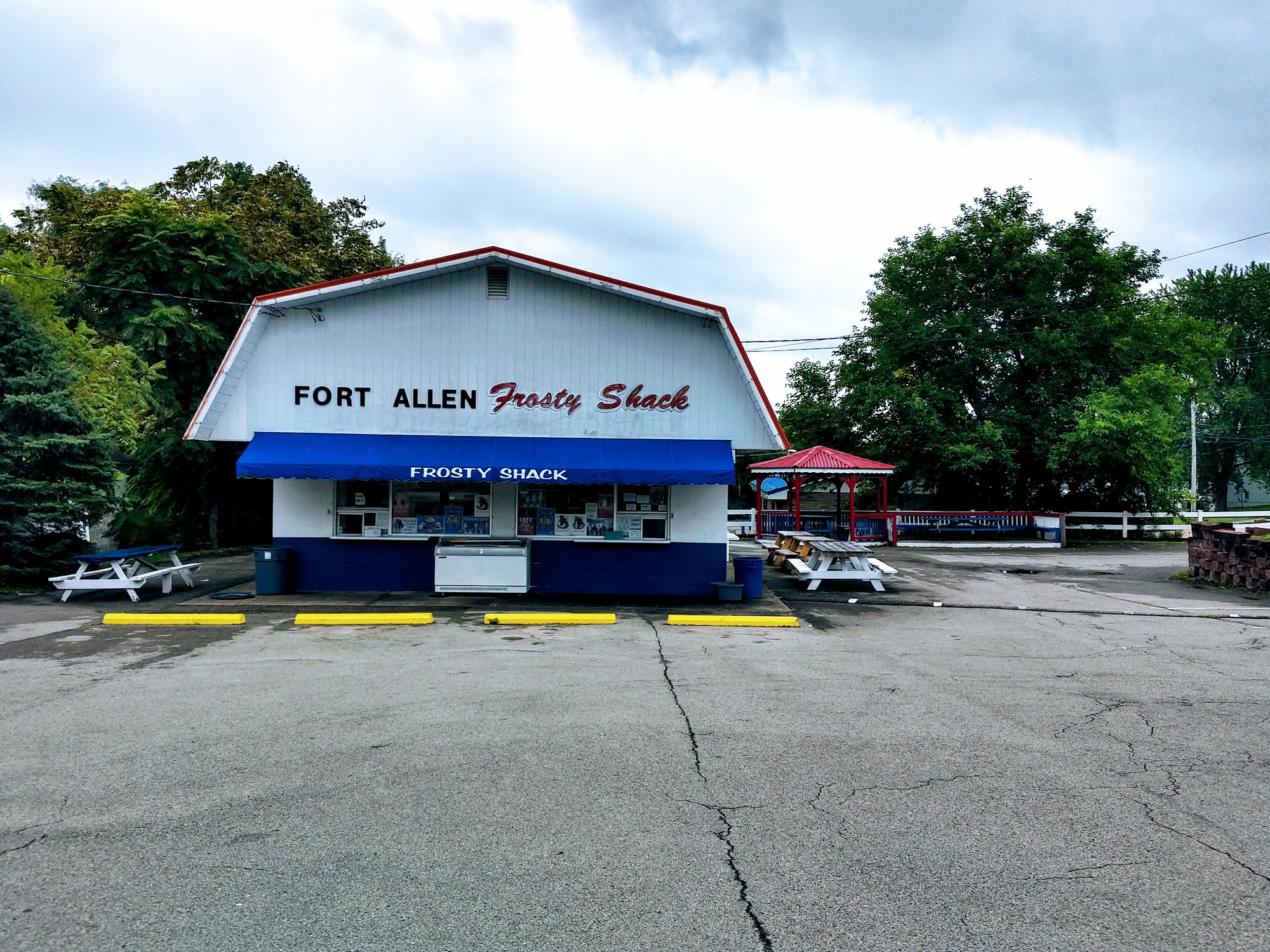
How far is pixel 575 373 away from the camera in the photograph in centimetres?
1364

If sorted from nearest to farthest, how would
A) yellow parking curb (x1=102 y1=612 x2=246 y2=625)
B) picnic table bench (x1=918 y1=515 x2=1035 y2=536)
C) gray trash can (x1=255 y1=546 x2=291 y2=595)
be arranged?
1. yellow parking curb (x1=102 y1=612 x2=246 y2=625)
2. gray trash can (x1=255 y1=546 x2=291 y2=595)
3. picnic table bench (x1=918 y1=515 x2=1035 y2=536)

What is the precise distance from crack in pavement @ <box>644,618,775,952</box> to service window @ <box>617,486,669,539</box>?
6.46m

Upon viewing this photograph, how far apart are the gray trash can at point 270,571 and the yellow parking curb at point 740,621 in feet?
22.5

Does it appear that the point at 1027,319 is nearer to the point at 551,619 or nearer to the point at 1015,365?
the point at 1015,365

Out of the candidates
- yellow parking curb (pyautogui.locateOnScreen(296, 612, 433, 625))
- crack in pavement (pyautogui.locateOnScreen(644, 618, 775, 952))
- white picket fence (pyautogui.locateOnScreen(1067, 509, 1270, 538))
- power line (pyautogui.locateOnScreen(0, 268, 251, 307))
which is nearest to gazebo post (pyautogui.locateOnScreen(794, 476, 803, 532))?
white picket fence (pyautogui.locateOnScreen(1067, 509, 1270, 538))

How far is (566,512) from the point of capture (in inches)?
548

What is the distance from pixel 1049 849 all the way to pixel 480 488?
11099 millimetres

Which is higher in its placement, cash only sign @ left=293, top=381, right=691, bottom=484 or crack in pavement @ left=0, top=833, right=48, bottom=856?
cash only sign @ left=293, top=381, right=691, bottom=484

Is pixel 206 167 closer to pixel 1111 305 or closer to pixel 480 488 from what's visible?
pixel 480 488

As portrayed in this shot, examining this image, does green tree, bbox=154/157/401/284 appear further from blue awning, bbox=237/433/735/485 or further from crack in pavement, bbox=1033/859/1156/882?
crack in pavement, bbox=1033/859/1156/882

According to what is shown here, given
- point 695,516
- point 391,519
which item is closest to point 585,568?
point 695,516

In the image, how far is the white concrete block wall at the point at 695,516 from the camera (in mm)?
13703

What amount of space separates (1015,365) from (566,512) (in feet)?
80.2

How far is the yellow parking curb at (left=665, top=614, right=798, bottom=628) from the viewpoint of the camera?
451 inches
